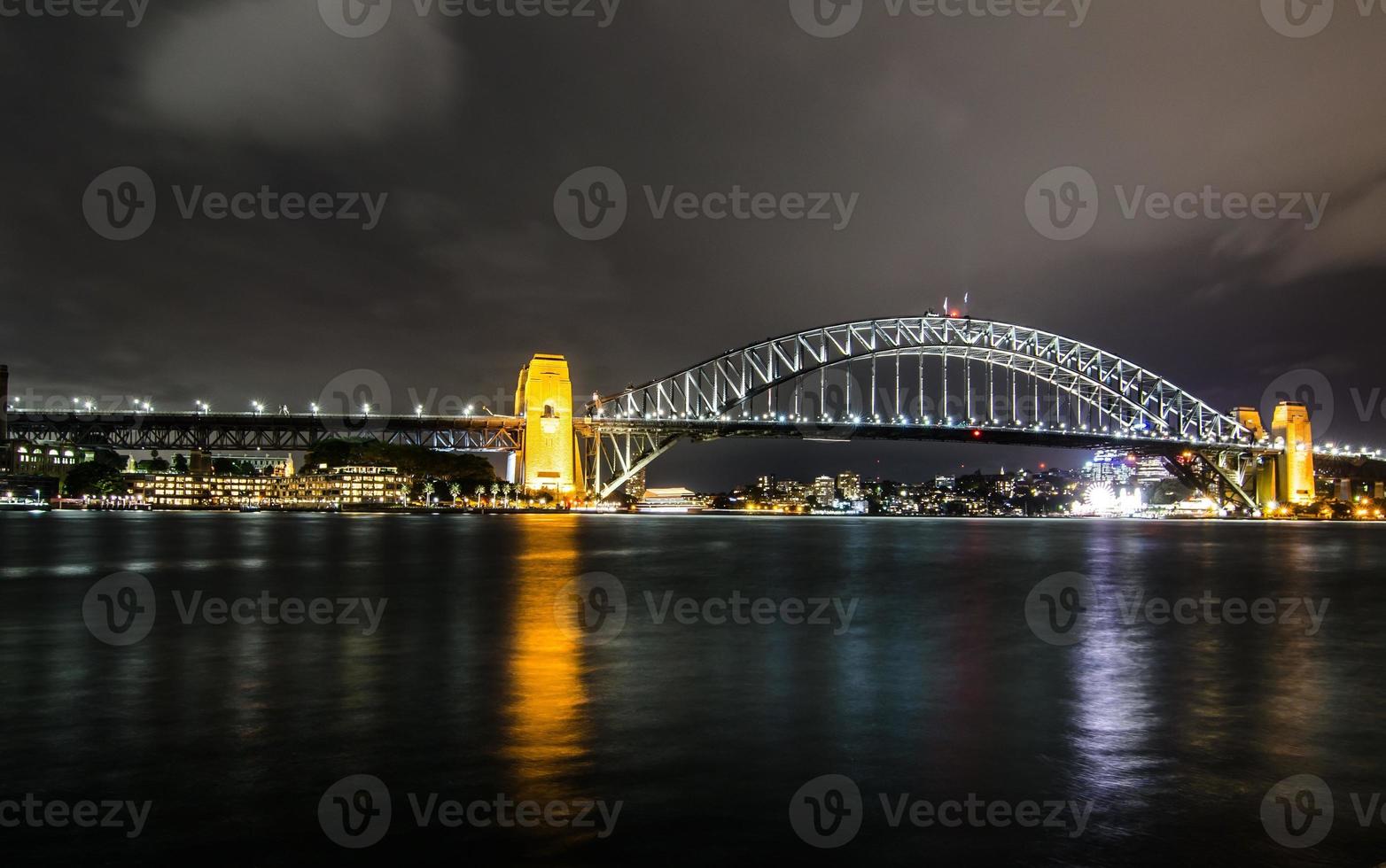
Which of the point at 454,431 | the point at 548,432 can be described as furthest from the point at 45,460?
the point at 548,432

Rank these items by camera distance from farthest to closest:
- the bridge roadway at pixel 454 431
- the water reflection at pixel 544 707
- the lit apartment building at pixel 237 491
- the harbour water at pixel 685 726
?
the lit apartment building at pixel 237 491
the bridge roadway at pixel 454 431
the water reflection at pixel 544 707
the harbour water at pixel 685 726

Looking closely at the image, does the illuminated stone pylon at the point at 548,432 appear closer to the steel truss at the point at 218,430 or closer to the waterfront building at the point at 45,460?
the steel truss at the point at 218,430

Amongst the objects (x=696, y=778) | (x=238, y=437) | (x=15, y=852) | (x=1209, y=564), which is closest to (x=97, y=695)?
(x=15, y=852)

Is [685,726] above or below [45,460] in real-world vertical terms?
below

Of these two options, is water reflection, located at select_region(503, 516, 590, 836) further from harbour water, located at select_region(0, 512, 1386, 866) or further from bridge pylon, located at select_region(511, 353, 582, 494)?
bridge pylon, located at select_region(511, 353, 582, 494)

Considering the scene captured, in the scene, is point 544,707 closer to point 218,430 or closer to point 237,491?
point 218,430

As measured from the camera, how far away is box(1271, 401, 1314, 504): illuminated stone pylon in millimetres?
108438

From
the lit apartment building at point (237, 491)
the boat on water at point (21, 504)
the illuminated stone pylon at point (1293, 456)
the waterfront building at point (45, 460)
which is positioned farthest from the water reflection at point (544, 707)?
the waterfront building at point (45, 460)

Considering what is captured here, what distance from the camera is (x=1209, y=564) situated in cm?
3659

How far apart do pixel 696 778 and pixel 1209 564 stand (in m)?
35.2

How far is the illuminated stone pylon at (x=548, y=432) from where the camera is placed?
9181 cm

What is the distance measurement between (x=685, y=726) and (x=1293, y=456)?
121m

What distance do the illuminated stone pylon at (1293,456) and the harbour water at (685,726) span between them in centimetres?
10082

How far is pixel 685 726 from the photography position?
9422mm
